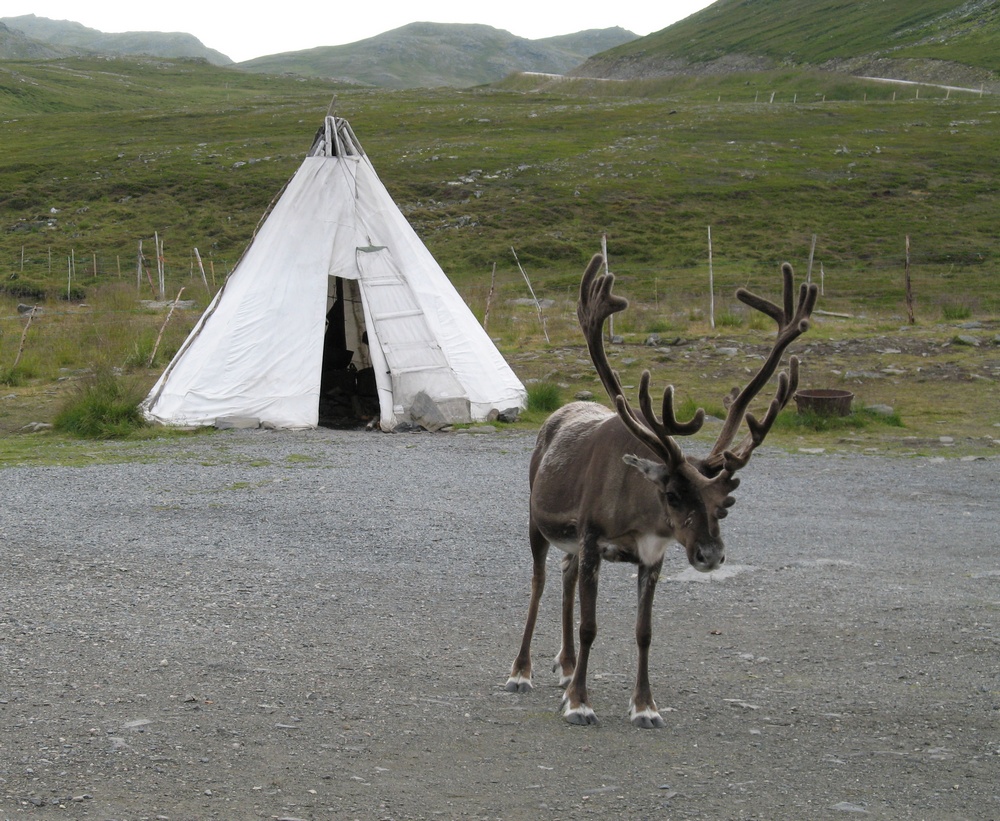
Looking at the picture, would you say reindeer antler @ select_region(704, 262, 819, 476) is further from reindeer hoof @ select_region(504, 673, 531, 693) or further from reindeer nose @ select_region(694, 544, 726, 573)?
reindeer hoof @ select_region(504, 673, 531, 693)

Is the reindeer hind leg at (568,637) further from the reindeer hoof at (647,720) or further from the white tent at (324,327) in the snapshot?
the white tent at (324,327)

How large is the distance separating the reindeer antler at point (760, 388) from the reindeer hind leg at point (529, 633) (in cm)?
125

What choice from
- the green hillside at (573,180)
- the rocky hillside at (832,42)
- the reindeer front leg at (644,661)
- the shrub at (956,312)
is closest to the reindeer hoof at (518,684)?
the reindeer front leg at (644,661)

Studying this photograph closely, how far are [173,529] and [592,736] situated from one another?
528 centimetres

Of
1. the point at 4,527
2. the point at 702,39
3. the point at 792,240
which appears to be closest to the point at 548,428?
the point at 4,527

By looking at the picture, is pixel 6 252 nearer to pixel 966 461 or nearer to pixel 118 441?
pixel 118 441

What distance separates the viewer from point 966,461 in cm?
1295

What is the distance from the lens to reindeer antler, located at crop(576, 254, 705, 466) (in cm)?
519

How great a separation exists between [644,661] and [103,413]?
36.7 ft

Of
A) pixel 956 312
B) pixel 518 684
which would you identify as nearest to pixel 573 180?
pixel 956 312

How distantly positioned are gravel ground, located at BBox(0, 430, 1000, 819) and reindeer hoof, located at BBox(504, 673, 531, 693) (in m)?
0.08

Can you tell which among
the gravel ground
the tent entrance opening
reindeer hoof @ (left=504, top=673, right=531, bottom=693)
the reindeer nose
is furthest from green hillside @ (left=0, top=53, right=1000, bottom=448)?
the reindeer nose

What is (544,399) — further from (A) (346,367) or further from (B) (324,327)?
(A) (346,367)

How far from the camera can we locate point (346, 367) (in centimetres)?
1794
